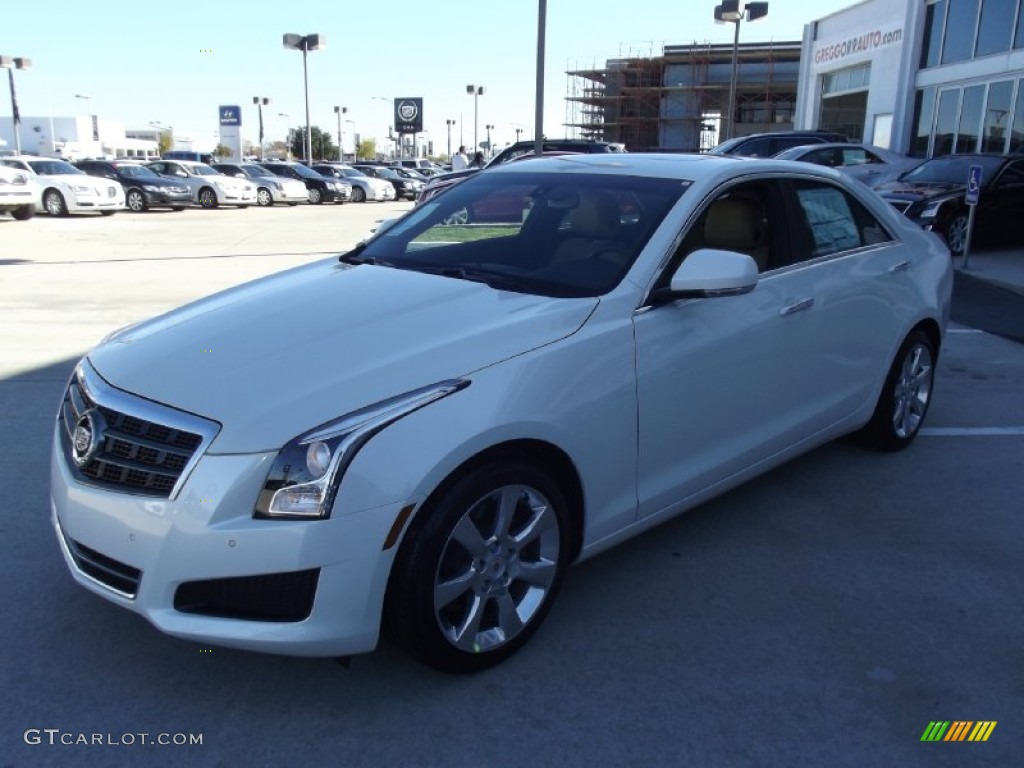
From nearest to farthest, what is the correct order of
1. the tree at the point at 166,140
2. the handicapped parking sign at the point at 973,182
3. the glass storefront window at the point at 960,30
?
the handicapped parking sign at the point at 973,182
the glass storefront window at the point at 960,30
the tree at the point at 166,140

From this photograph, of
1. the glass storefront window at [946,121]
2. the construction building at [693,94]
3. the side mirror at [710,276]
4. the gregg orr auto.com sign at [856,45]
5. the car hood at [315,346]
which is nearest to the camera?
the car hood at [315,346]

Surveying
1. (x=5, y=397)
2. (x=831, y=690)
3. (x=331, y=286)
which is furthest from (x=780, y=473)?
(x=5, y=397)

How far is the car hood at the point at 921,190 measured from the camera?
13.5 m

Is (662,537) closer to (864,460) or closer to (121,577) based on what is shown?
(864,460)

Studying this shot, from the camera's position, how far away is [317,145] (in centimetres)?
10169

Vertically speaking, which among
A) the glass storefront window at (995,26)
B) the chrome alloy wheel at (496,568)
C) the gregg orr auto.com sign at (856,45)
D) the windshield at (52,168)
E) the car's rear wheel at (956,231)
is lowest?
the chrome alloy wheel at (496,568)

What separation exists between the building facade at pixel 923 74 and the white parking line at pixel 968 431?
15422 millimetres

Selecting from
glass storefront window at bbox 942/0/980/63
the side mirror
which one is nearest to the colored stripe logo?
the side mirror

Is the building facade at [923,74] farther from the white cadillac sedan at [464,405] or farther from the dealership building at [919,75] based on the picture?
the white cadillac sedan at [464,405]

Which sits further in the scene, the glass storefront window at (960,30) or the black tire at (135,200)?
the black tire at (135,200)

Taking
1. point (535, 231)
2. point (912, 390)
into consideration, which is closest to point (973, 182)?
point (912, 390)

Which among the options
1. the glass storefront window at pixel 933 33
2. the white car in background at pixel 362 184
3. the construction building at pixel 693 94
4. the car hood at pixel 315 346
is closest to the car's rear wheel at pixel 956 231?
the glass storefront window at pixel 933 33

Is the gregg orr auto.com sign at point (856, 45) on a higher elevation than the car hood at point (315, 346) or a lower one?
higher

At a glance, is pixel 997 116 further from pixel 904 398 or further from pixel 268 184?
pixel 268 184
